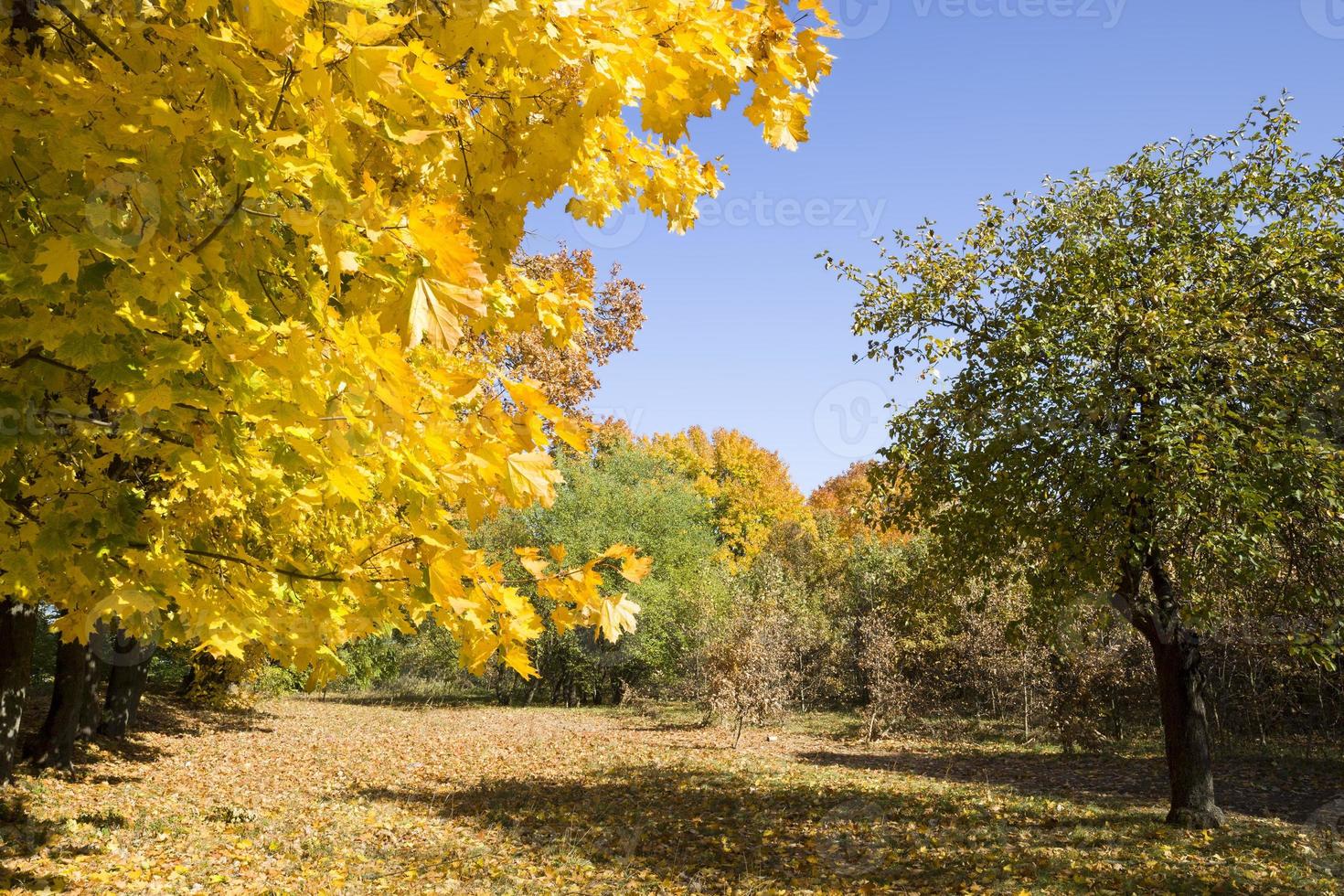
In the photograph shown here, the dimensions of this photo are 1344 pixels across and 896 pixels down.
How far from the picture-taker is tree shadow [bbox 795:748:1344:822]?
35.3 ft

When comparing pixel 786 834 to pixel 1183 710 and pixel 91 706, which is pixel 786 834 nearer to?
pixel 1183 710

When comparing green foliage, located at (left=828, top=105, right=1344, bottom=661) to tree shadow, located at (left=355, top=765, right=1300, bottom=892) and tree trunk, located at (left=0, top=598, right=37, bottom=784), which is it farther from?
tree trunk, located at (left=0, top=598, right=37, bottom=784)

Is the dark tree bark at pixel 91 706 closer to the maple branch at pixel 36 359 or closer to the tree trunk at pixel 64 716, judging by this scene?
the tree trunk at pixel 64 716

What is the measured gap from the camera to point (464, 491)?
80.5 inches

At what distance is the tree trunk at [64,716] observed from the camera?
10577 mm

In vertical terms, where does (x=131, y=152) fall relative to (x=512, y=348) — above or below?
below

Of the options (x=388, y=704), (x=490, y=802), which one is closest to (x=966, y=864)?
(x=490, y=802)

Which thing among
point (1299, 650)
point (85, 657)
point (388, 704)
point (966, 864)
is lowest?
point (388, 704)

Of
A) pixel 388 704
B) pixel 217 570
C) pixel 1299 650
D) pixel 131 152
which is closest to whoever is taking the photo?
pixel 131 152

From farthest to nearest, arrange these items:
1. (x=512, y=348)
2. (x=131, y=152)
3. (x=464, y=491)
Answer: (x=512, y=348) < (x=464, y=491) < (x=131, y=152)

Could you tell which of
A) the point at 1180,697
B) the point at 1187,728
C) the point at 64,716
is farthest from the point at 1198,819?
the point at 64,716

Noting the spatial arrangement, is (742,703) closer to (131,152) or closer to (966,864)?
(966,864)

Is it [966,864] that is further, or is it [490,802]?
[490,802]

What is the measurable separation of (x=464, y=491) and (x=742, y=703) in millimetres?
16224
